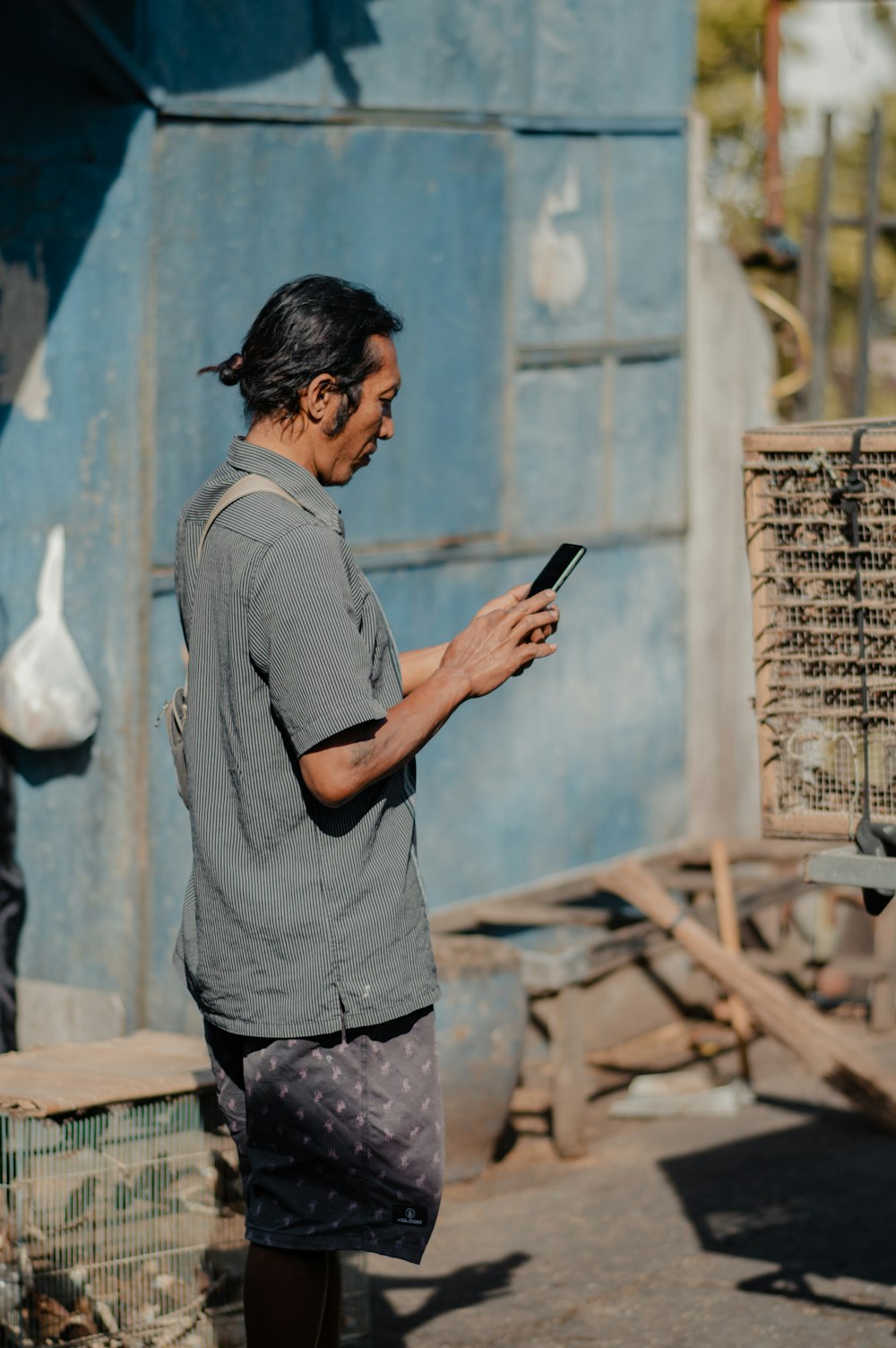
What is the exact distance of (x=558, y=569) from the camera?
120 inches

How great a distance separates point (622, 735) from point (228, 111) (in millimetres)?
2945

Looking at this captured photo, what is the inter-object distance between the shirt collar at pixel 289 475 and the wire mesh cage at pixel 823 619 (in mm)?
951

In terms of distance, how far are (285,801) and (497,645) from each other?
436mm

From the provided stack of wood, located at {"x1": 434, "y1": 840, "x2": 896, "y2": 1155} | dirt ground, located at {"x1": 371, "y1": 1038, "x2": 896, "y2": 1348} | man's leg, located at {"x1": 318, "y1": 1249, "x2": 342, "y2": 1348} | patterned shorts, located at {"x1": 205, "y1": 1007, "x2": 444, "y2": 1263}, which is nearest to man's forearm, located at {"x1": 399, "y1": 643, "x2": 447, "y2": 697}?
patterned shorts, located at {"x1": 205, "y1": 1007, "x2": 444, "y2": 1263}

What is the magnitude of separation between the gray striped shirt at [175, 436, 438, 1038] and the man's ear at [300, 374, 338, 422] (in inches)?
3.6

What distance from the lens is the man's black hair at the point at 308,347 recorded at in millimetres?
2859

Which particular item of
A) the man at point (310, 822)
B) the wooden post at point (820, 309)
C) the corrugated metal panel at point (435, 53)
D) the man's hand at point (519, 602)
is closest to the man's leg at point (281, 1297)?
the man at point (310, 822)

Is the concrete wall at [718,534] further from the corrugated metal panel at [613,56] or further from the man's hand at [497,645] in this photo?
the man's hand at [497,645]

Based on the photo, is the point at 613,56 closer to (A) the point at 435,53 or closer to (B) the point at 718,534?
(A) the point at 435,53

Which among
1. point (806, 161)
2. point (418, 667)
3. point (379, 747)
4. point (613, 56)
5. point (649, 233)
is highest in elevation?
point (806, 161)

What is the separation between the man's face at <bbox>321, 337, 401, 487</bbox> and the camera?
2.94 m

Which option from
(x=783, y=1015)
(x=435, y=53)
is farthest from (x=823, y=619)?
(x=435, y=53)

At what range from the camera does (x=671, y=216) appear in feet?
23.1

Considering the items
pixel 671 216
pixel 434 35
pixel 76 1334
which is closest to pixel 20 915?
pixel 76 1334
